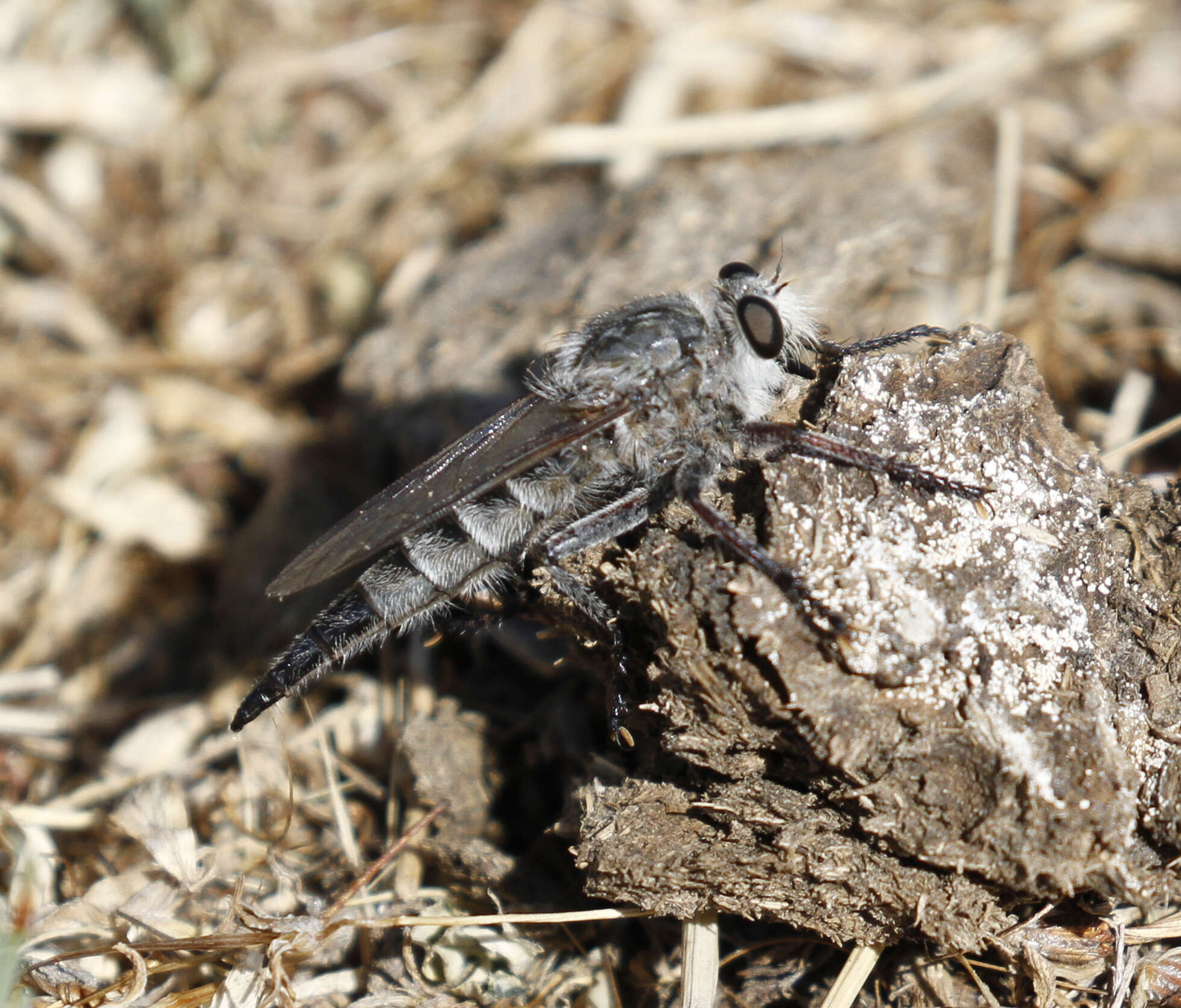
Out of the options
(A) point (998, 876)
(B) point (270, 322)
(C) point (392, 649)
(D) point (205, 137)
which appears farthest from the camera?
(D) point (205, 137)

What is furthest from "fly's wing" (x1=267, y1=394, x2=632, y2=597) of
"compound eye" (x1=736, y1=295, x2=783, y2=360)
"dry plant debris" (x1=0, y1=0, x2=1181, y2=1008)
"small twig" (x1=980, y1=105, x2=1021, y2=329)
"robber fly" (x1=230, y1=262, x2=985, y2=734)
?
"small twig" (x1=980, y1=105, x2=1021, y2=329)

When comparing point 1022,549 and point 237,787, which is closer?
point 1022,549

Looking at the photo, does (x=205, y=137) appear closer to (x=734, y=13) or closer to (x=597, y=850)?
(x=734, y=13)

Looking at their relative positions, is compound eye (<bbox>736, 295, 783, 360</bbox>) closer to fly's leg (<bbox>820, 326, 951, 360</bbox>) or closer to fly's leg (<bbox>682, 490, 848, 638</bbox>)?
fly's leg (<bbox>820, 326, 951, 360</bbox>)

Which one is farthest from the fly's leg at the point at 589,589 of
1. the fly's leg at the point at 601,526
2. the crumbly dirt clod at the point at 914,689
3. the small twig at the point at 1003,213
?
the small twig at the point at 1003,213

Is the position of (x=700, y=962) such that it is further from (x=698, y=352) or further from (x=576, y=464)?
(x=698, y=352)

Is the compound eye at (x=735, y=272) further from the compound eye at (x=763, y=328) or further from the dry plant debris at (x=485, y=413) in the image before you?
the dry plant debris at (x=485, y=413)

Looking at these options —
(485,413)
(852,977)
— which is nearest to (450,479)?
(485,413)

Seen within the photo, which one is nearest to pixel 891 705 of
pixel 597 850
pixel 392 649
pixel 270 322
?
pixel 597 850
